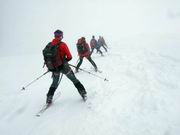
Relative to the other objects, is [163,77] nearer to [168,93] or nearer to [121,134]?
[168,93]

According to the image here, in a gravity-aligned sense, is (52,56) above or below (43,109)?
above

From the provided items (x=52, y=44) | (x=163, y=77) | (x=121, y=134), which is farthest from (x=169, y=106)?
(x=52, y=44)

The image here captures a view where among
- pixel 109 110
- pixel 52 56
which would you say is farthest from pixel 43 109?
pixel 109 110

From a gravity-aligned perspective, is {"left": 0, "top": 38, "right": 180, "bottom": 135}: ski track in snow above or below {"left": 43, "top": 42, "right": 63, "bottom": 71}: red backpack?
below

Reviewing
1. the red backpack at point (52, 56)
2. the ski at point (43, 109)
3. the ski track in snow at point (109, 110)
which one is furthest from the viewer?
the ski at point (43, 109)

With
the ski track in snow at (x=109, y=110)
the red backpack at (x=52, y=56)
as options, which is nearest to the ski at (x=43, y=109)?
the ski track in snow at (x=109, y=110)

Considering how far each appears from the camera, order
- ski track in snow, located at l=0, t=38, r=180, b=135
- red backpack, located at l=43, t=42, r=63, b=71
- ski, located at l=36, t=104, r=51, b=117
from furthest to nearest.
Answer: ski, located at l=36, t=104, r=51, b=117, red backpack, located at l=43, t=42, r=63, b=71, ski track in snow, located at l=0, t=38, r=180, b=135

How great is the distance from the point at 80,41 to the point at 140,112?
654 centimetres

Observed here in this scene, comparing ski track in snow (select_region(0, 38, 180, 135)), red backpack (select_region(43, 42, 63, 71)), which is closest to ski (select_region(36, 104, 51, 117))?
ski track in snow (select_region(0, 38, 180, 135))

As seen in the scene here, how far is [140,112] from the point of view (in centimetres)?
552

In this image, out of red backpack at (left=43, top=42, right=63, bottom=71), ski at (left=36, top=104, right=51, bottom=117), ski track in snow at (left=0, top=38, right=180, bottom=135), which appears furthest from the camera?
ski at (left=36, top=104, right=51, bottom=117)

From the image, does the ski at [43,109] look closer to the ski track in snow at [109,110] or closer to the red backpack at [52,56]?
the ski track in snow at [109,110]

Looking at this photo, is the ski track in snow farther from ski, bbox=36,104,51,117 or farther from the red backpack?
the red backpack

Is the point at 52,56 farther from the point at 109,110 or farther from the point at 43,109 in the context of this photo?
the point at 109,110
